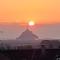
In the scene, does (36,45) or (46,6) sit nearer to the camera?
(36,45)

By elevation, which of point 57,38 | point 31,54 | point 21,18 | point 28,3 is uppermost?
point 28,3

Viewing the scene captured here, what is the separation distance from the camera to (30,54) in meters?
2.09

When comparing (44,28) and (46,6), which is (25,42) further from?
(46,6)

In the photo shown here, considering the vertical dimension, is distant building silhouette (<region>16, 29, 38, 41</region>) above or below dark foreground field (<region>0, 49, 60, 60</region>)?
above

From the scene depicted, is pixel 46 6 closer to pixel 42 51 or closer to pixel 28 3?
pixel 28 3

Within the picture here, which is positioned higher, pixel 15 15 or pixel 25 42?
pixel 15 15

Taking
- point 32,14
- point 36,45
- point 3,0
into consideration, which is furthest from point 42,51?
point 3,0

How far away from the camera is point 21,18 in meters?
2.14

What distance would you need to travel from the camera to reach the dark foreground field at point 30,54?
6.82 feet

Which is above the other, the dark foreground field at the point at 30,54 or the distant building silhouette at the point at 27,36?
the distant building silhouette at the point at 27,36

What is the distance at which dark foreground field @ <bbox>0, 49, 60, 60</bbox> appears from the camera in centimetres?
208

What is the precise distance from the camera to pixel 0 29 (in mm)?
2090

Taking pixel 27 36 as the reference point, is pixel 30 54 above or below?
below

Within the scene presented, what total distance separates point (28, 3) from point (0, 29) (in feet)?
1.30
